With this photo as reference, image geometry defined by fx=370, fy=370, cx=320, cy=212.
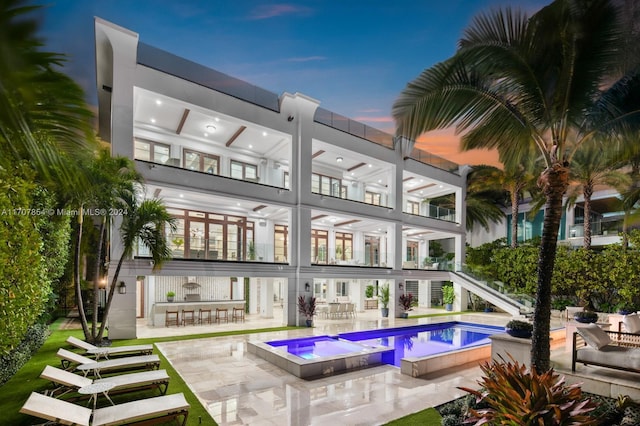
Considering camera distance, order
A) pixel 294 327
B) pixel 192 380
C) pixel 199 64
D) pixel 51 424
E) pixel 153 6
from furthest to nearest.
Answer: pixel 294 327 < pixel 199 64 < pixel 192 380 < pixel 153 6 < pixel 51 424

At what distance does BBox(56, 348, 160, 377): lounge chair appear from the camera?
302 inches

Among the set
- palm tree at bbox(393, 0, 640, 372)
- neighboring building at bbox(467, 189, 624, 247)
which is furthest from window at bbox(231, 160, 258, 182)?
neighboring building at bbox(467, 189, 624, 247)

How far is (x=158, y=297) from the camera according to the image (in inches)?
752

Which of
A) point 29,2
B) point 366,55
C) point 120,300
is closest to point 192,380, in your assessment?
point 120,300

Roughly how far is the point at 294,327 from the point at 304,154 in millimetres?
8193

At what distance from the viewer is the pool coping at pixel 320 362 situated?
30.0 feet

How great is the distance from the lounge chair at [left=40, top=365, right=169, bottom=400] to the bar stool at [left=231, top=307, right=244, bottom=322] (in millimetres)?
10646

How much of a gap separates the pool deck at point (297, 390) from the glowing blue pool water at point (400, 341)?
5.09 feet

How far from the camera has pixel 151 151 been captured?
702 inches

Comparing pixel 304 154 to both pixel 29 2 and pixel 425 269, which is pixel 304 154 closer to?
pixel 425 269

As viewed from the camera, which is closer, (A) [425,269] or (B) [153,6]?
(B) [153,6]

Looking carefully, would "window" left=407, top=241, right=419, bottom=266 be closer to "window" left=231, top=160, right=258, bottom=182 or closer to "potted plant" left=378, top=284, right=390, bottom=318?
"potted plant" left=378, top=284, right=390, bottom=318

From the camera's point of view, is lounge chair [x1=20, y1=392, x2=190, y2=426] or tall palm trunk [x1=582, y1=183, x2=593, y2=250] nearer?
lounge chair [x1=20, y1=392, x2=190, y2=426]

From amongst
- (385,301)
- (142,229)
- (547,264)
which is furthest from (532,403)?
(385,301)
